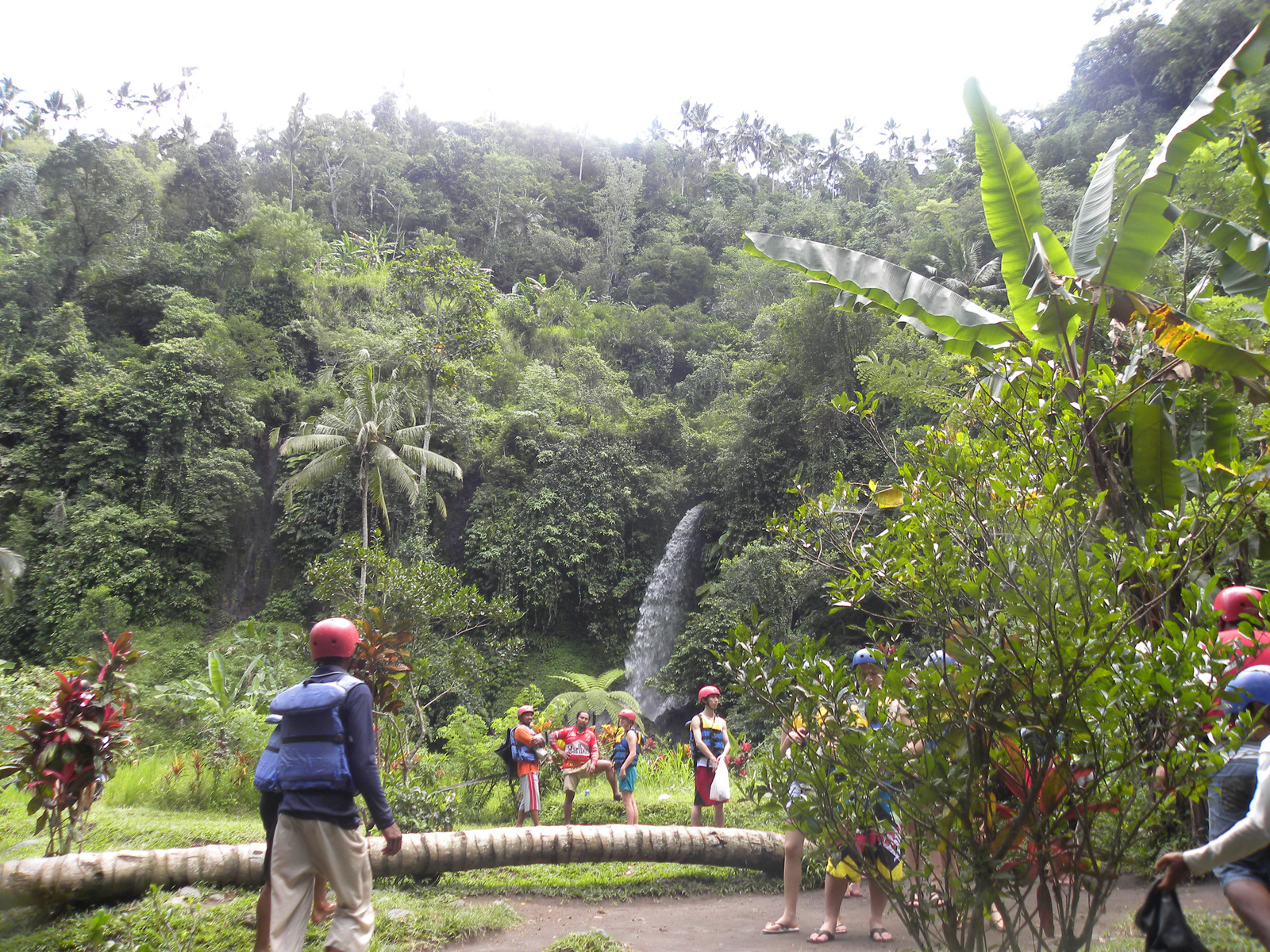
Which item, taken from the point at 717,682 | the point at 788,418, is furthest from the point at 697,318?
the point at 717,682

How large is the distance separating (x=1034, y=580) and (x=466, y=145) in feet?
156

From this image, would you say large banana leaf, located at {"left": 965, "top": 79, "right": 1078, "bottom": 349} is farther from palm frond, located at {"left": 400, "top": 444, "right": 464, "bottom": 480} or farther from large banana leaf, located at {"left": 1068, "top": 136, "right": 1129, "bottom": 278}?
palm frond, located at {"left": 400, "top": 444, "right": 464, "bottom": 480}

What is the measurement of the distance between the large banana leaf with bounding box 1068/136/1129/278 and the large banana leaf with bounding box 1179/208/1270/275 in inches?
19.1

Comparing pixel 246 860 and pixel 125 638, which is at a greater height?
pixel 125 638

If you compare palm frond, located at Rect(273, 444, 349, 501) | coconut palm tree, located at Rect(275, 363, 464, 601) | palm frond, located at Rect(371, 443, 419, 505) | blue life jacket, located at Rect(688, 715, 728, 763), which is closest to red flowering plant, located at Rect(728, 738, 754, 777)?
blue life jacket, located at Rect(688, 715, 728, 763)

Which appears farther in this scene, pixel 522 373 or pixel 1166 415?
pixel 522 373

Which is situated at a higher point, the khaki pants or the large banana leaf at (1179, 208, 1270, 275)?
the large banana leaf at (1179, 208, 1270, 275)

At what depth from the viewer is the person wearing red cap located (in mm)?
7090

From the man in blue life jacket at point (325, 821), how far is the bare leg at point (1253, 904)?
120 inches

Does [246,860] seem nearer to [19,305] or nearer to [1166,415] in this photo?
[1166,415]

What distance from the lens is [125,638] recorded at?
5.01m

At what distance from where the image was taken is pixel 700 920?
4.96 m

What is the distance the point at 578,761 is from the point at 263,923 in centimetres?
477

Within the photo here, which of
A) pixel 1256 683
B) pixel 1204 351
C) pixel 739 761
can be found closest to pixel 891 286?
pixel 1204 351
